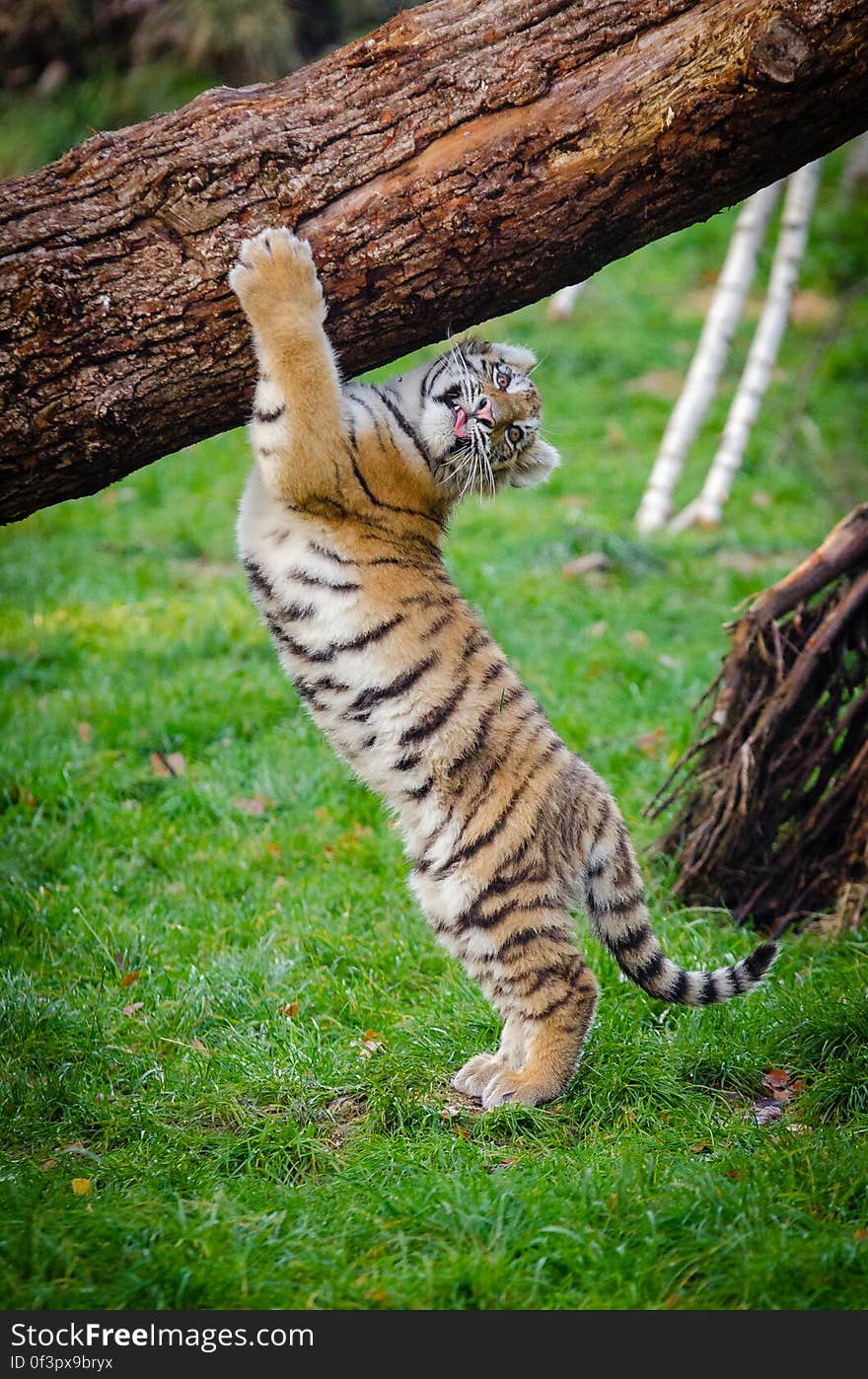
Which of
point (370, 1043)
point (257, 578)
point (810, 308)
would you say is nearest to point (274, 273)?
point (257, 578)

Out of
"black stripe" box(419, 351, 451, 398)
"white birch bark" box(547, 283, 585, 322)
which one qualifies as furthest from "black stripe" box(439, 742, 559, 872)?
"white birch bark" box(547, 283, 585, 322)

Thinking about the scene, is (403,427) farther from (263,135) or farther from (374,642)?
(263,135)

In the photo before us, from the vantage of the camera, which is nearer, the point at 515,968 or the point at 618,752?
the point at 515,968

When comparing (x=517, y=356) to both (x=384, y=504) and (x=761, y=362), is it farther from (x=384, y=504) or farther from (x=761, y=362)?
(x=761, y=362)

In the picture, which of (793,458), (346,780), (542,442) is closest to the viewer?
(542,442)

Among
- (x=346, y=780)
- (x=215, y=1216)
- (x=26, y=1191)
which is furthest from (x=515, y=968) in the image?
(x=346, y=780)

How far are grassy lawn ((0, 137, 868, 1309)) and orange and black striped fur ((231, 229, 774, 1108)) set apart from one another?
0.34 meters

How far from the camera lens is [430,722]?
14.6 feet

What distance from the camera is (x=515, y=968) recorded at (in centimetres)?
434

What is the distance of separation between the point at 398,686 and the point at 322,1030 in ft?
4.22

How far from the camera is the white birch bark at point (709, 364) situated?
11.0m

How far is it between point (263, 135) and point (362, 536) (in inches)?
51.2

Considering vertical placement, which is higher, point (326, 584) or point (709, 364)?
point (709, 364)

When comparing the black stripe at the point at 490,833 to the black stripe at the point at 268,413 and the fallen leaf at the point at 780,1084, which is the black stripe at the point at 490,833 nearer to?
the fallen leaf at the point at 780,1084
